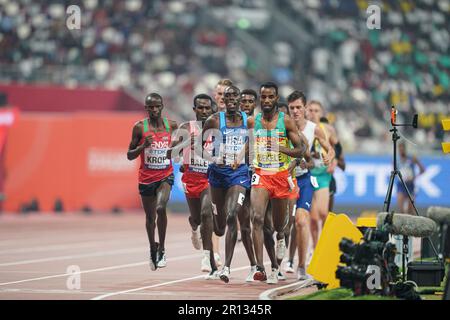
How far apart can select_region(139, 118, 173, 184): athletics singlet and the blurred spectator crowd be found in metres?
17.7

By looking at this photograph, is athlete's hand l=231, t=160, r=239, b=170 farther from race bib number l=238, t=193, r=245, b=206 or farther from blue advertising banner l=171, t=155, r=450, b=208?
blue advertising banner l=171, t=155, r=450, b=208

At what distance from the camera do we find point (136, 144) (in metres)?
15.6

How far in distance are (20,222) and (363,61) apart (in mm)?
17386

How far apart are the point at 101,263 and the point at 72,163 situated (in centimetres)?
1375

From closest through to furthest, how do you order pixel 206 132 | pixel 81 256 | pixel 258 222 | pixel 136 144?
pixel 258 222 < pixel 206 132 < pixel 136 144 < pixel 81 256

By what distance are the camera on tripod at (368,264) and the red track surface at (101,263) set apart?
1.50 m

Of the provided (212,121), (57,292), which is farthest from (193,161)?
(57,292)

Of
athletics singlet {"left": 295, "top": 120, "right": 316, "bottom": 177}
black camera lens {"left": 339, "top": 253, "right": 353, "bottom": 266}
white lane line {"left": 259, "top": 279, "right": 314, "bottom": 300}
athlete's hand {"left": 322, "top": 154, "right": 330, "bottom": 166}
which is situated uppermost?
athletics singlet {"left": 295, "top": 120, "right": 316, "bottom": 177}

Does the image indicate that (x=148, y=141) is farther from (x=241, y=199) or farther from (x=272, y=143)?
(x=272, y=143)

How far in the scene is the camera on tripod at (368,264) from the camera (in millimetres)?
11672

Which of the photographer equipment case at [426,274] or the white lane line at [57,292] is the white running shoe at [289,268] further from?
the white lane line at [57,292]

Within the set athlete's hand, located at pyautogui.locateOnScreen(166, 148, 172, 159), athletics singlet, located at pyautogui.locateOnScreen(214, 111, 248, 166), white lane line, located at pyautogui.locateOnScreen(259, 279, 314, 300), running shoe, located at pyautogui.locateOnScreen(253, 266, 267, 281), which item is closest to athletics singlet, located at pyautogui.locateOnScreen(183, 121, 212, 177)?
athlete's hand, located at pyautogui.locateOnScreen(166, 148, 172, 159)

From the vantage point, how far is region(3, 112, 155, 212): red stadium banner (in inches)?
1213
